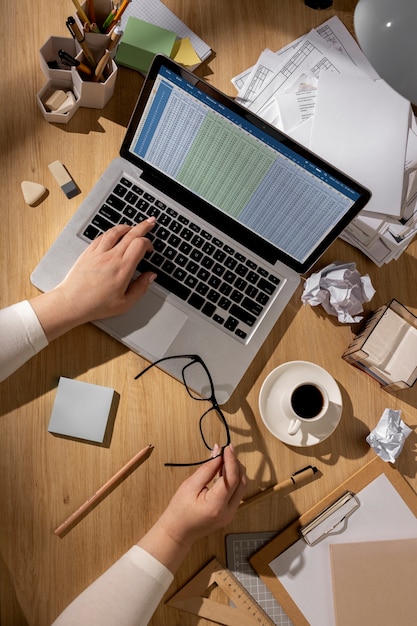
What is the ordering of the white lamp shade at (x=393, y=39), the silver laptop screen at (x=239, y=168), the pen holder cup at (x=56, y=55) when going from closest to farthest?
the white lamp shade at (x=393, y=39) < the silver laptop screen at (x=239, y=168) < the pen holder cup at (x=56, y=55)

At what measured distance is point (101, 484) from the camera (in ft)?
3.32

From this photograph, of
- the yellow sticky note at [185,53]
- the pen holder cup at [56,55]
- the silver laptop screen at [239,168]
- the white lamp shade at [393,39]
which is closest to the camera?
the white lamp shade at [393,39]

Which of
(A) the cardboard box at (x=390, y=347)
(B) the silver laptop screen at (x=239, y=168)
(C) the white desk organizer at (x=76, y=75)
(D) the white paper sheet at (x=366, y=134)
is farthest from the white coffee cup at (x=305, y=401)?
(C) the white desk organizer at (x=76, y=75)

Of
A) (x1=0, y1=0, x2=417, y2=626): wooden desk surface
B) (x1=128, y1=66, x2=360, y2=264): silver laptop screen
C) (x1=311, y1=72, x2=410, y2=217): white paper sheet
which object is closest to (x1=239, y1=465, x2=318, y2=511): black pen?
(x1=0, y1=0, x2=417, y2=626): wooden desk surface

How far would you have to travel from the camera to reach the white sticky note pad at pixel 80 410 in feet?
3.29

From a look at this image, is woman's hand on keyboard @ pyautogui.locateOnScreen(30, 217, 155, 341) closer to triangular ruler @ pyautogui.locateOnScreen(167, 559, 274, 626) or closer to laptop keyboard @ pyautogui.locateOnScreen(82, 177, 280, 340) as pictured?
laptop keyboard @ pyautogui.locateOnScreen(82, 177, 280, 340)

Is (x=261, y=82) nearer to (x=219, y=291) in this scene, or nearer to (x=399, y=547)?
(x=219, y=291)

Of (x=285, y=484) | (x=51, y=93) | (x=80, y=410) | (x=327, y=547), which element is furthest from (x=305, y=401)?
(x=51, y=93)

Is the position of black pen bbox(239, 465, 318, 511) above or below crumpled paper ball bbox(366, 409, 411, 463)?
below

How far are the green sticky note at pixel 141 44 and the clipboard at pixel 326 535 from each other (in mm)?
813

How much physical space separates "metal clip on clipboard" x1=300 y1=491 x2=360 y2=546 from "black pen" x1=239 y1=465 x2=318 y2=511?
66 millimetres

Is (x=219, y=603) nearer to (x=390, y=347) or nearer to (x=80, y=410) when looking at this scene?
(x=80, y=410)

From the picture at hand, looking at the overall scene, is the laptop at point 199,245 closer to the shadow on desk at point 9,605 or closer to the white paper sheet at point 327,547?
the white paper sheet at point 327,547

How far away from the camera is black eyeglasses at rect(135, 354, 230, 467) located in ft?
Answer: 3.39
